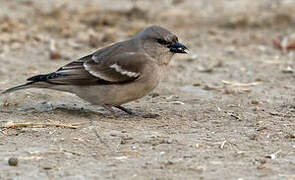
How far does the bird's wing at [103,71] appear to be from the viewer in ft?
24.5

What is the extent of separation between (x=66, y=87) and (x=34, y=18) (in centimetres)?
571

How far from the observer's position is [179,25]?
13.2 meters

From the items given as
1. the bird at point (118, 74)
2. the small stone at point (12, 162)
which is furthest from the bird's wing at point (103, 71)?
the small stone at point (12, 162)

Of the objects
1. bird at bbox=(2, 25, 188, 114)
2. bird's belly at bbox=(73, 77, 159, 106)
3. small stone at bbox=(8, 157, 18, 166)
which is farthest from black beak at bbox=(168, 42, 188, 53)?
small stone at bbox=(8, 157, 18, 166)

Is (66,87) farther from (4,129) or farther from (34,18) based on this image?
(34,18)

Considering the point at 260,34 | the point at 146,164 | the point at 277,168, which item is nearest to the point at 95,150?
the point at 146,164

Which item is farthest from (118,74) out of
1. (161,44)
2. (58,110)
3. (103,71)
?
(58,110)

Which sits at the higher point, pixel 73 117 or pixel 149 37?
pixel 149 37

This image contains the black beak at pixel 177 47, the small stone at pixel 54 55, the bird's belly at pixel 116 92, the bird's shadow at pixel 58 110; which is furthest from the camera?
the small stone at pixel 54 55

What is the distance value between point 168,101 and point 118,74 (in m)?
1.12

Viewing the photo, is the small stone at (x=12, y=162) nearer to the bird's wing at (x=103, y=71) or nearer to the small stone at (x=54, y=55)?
the bird's wing at (x=103, y=71)

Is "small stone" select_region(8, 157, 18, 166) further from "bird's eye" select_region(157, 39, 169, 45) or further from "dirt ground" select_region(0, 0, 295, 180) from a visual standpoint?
"bird's eye" select_region(157, 39, 169, 45)

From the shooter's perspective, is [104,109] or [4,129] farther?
[104,109]

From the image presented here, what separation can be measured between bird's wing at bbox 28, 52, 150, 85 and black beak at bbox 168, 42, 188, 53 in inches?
13.0
